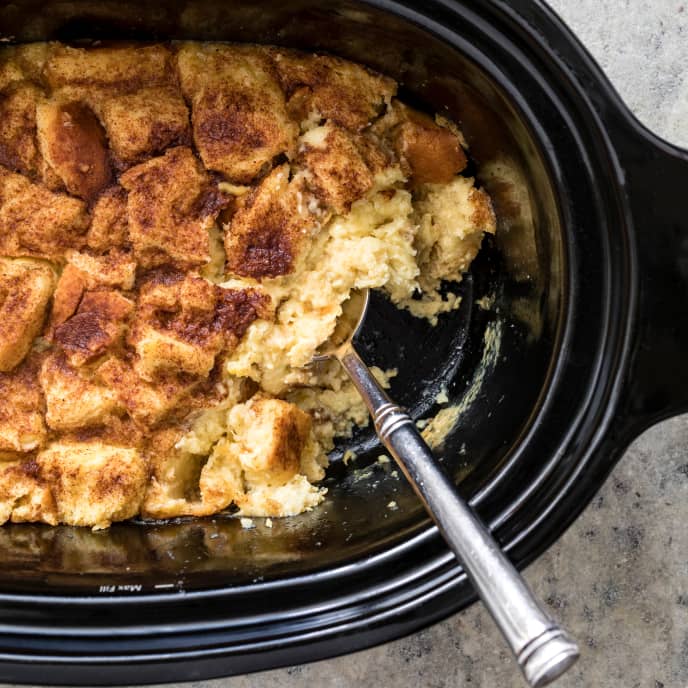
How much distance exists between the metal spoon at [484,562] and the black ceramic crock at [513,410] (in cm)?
16

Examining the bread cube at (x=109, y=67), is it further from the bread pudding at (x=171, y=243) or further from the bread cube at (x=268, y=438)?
the bread cube at (x=268, y=438)

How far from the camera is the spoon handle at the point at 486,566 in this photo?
1121 mm

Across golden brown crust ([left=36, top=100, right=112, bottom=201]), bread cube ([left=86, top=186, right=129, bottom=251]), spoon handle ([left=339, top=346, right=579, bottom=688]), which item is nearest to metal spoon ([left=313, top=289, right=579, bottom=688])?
spoon handle ([left=339, top=346, right=579, bottom=688])

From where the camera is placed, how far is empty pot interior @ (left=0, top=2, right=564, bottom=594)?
5.18ft

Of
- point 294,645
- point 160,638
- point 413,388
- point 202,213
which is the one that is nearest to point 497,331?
point 413,388

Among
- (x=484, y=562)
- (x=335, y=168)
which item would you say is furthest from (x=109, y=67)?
(x=484, y=562)

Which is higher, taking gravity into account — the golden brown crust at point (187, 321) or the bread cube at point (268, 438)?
the golden brown crust at point (187, 321)

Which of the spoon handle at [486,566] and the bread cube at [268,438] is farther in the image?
the bread cube at [268,438]

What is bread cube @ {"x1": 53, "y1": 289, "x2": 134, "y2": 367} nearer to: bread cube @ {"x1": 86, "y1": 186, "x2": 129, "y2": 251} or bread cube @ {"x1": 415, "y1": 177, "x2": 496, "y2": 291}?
bread cube @ {"x1": 86, "y1": 186, "x2": 129, "y2": 251}

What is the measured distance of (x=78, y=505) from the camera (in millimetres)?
1770

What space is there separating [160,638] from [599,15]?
1643 millimetres

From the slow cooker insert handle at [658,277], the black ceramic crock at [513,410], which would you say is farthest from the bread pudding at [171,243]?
the slow cooker insert handle at [658,277]

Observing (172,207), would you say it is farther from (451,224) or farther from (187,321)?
(451,224)

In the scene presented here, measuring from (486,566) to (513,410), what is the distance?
50 cm
